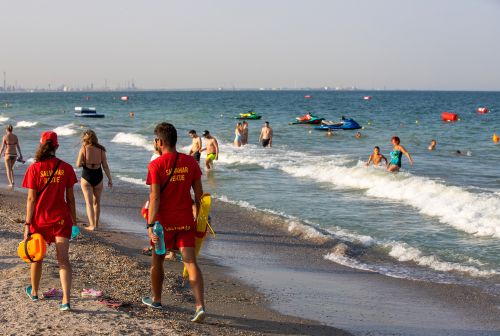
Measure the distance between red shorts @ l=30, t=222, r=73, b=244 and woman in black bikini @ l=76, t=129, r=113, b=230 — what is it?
4081 millimetres

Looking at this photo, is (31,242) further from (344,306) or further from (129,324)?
(344,306)

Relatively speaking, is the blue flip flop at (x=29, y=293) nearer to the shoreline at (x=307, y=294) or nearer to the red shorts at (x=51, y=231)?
the red shorts at (x=51, y=231)

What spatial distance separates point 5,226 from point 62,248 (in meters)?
4.49

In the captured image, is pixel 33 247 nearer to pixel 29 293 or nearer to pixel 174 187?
pixel 29 293

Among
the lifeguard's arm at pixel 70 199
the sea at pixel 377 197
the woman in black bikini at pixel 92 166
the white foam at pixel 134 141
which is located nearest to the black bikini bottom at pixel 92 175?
the woman in black bikini at pixel 92 166

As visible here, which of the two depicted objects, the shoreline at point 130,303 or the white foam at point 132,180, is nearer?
the shoreline at point 130,303

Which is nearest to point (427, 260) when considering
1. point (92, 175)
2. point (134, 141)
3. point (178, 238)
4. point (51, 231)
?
point (178, 238)

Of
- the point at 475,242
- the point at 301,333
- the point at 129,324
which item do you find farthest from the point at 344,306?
the point at 475,242

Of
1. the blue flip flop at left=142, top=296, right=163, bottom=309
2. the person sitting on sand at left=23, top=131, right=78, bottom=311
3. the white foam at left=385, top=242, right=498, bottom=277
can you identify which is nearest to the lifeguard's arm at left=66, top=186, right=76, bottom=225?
the person sitting on sand at left=23, top=131, right=78, bottom=311

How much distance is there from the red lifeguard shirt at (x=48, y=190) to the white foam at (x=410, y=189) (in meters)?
7.92

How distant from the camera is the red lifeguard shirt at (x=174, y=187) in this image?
5496 millimetres

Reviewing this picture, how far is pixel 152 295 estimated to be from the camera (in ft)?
21.2

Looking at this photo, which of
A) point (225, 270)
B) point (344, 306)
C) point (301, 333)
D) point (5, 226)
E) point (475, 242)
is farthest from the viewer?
point (475, 242)

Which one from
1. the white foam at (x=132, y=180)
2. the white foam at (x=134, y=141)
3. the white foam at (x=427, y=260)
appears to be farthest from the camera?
the white foam at (x=134, y=141)
